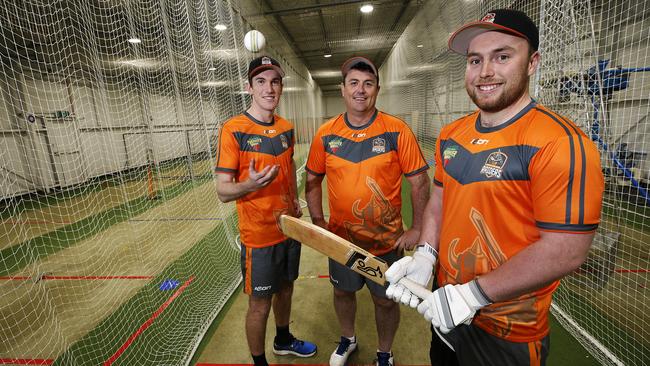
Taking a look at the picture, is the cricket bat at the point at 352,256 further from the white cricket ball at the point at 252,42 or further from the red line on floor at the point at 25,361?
the white cricket ball at the point at 252,42

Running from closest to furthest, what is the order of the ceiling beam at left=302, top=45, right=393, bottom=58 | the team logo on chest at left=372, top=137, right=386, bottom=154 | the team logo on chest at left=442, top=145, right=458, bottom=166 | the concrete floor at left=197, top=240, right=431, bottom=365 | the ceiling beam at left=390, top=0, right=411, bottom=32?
the team logo on chest at left=442, top=145, right=458, bottom=166 → the team logo on chest at left=372, top=137, right=386, bottom=154 → the concrete floor at left=197, top=240, right=431, bottom=365 → the ceiling beam at left=390, top=0, right=411, bottom=32 → the ceiling beam at left=302, top=45, right=393, bottom=58

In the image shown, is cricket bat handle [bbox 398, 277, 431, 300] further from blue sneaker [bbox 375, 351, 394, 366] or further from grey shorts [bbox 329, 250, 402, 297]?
blue sneaker [bbox 375, 351, 394, 366]

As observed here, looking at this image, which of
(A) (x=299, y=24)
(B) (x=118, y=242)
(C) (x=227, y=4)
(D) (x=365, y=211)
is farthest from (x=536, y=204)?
(A) (x=299, y=24)

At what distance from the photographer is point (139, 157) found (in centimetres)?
1096

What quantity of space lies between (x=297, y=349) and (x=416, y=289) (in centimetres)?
150

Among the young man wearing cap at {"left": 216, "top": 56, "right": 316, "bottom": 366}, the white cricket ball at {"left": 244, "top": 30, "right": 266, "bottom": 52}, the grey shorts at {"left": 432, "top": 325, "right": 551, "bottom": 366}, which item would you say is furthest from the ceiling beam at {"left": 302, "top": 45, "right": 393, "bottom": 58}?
the grey shorts at {"left": 432, "top": 325, "right": 551, "bottom": 366}

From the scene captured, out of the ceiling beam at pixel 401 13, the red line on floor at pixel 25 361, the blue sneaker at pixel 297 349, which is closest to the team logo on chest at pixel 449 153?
the blue sneaker at pixel 297 349

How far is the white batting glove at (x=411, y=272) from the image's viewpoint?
1.17 metres

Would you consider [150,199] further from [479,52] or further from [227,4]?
[479,52]

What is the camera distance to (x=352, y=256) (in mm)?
1285

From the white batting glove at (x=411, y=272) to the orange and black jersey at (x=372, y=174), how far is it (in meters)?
0.45

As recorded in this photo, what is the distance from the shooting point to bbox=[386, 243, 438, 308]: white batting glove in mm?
1171

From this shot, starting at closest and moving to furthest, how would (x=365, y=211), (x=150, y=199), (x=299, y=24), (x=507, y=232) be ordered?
(x=507, y=232) < (x=365, y=211) < (x=150, y=199) < (x=299, y=24)

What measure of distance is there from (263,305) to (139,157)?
11.2m
